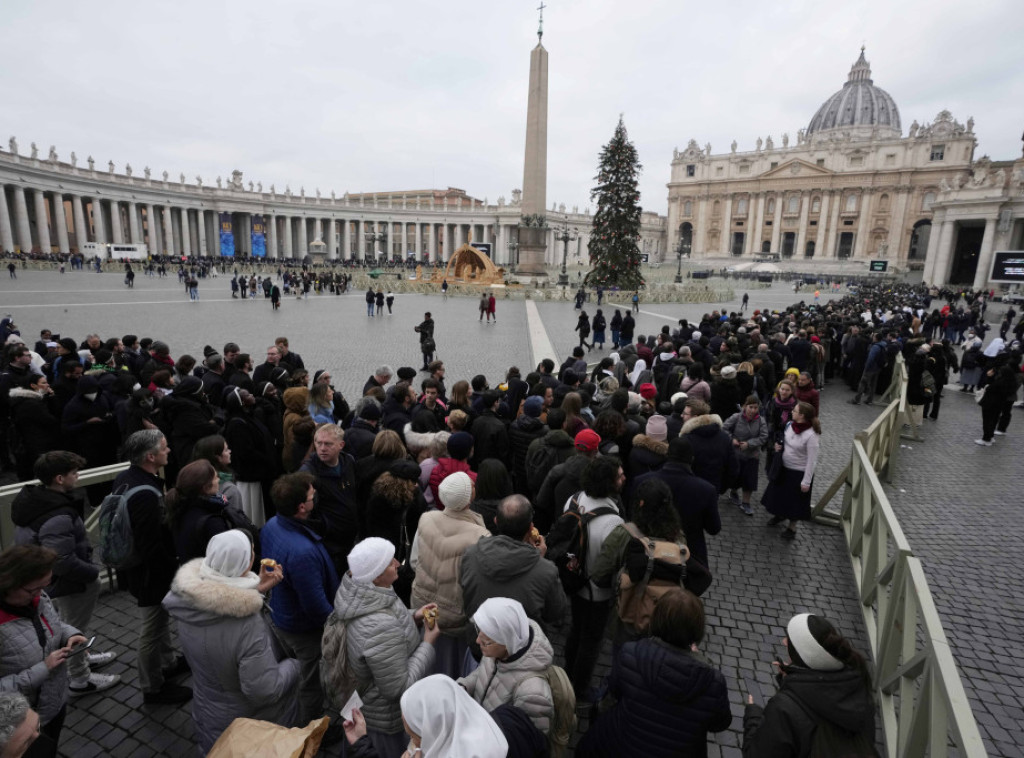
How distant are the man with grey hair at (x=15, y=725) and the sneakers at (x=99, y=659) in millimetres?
2556

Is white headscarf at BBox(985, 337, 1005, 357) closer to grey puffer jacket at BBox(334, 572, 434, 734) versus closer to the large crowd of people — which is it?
the large crowd of people

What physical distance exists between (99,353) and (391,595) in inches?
311

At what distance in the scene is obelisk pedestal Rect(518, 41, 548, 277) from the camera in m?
35.6

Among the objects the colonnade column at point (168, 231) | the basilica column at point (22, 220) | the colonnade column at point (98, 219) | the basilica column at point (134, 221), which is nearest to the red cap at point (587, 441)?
the basilica column at point (22, 220)

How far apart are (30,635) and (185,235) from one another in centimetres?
7945

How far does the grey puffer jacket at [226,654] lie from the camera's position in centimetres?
249

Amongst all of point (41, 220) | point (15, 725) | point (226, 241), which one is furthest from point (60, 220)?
point (15, 725)

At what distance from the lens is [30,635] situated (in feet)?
8.73

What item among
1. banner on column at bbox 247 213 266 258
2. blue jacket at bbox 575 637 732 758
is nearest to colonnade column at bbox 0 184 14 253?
banner on column at bbox 247 213 266 258

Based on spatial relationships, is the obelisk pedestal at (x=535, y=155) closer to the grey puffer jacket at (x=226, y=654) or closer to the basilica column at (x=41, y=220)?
the grey puffer jacket at (x=226, y=654)

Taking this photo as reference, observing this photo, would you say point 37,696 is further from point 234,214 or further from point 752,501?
point 234,214

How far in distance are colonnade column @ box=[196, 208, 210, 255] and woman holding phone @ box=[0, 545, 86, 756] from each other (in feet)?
265

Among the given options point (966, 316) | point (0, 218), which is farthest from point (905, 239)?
point (0, 218)

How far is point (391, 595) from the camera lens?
2.67 m
